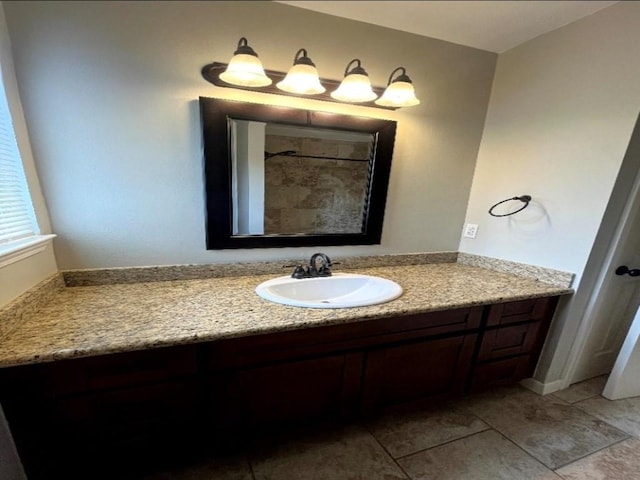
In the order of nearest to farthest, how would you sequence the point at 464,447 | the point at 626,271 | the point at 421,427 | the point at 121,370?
the point at 121,370 < the point at 464,447 < the point at 421,427 < the point at 626,271

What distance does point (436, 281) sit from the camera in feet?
5.52

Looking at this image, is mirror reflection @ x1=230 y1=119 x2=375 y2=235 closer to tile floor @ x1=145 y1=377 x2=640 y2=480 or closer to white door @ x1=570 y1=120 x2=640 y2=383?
tile floor @ x1=145 y1=377 x2=640 y2=480

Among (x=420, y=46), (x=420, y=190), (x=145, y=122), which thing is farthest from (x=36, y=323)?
(x=420, y=46)

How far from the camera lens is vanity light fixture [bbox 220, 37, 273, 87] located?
44.7 inches

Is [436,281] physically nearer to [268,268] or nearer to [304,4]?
[268,268]

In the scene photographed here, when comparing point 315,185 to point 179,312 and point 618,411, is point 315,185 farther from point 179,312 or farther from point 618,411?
point 618,411

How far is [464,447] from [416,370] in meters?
0.46

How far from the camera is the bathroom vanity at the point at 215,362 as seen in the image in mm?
950

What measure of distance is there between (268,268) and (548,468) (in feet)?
5.60

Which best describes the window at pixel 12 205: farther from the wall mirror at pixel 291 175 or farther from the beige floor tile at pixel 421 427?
the beige floor tile at pixel 421 427

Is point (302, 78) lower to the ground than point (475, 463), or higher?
higher

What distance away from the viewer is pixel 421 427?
5.15ft

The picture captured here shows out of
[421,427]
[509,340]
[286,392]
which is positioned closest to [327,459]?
[286,392]

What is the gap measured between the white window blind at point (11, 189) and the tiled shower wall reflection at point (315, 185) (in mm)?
976
